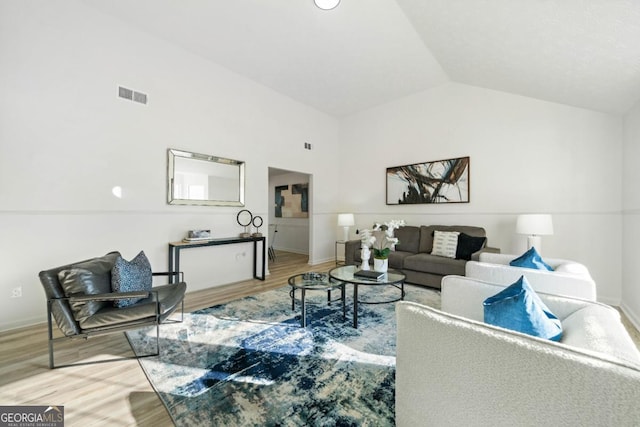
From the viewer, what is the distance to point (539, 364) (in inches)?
31.2

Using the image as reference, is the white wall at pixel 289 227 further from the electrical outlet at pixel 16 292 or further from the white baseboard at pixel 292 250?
the electrical outlet at pixel 16 292

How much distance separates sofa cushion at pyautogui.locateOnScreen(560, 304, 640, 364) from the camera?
0.90 m

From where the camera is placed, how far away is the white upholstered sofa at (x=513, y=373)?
2.30 feet

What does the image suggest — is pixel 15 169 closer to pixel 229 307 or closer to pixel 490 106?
pixel 229 307

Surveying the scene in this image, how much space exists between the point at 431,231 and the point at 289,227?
422 centimetres

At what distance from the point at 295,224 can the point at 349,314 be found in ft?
15.5

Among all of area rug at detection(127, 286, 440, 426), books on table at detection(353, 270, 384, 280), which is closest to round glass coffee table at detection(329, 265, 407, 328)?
books on table at detection(353, 270, 384, 280)

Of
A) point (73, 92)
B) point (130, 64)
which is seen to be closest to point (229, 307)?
point (73, 92)

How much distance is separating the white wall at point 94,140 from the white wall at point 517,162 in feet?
10.5

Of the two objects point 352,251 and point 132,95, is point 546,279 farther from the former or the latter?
point 132,95

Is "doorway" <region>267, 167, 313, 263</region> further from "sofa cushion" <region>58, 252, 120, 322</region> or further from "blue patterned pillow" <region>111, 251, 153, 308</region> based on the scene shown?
"sofa cushion" <region>58, 252, 120, 322</region>

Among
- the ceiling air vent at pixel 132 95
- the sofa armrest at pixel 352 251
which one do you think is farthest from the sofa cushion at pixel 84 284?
the sofa armrest at pixel 352 251

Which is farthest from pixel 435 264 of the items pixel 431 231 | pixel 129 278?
pixel 129 278

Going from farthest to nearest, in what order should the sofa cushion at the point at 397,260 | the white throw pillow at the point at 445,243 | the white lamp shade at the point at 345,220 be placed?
the white lamp shade at the point at 345,220
the sofa cushion at the point at 397,260
the white throw pillow at the point at 445,243
